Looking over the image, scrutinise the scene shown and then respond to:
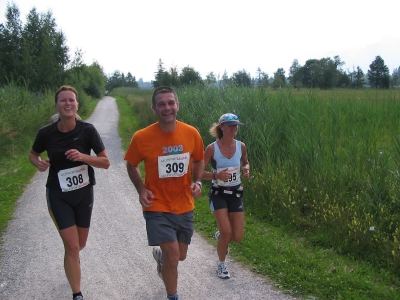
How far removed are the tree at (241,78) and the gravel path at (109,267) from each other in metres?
7.19

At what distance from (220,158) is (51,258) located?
2.61 meters

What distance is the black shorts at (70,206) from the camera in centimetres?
393

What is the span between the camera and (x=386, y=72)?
1711 centimetres

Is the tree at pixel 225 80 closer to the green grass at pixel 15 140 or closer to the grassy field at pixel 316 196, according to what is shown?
the grassy field at pixel 316 196

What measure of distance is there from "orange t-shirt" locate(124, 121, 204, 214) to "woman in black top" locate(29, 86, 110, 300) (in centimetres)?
54

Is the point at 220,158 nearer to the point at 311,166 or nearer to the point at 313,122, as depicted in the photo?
the point at 311,166

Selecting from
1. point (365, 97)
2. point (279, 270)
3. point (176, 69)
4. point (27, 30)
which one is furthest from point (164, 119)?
point (27, 30)

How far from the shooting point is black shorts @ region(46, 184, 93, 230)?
3934mm

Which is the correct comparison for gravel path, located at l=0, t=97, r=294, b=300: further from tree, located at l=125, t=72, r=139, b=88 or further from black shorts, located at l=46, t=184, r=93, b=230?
tree, located at l=125, t=72, r=139, b=88

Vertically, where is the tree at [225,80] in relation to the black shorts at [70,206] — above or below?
above

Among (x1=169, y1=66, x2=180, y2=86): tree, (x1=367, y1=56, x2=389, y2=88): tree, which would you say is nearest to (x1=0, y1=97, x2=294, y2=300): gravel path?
(x1=367, y1=56, x2=389, y2=88): tree

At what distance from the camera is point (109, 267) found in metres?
5.02

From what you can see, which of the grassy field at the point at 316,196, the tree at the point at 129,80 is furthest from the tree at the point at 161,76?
the tree at the point at 129,80

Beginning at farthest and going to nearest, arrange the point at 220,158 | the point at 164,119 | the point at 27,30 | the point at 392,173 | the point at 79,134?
the point at 27,30 < the point at 392,173 < the point at 220,158 < the point at 79,134 < the point at 164,119
